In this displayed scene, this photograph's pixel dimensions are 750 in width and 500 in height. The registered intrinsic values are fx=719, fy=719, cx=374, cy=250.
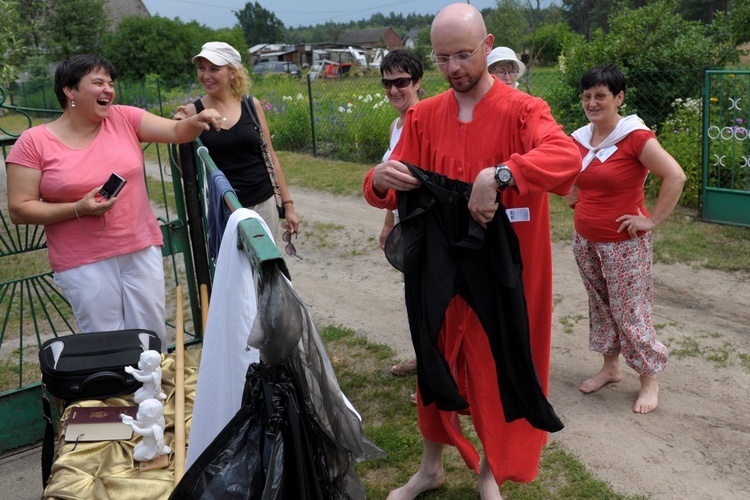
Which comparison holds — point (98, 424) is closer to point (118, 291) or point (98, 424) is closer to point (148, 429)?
point (148, 429)

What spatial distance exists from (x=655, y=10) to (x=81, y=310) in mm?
8649

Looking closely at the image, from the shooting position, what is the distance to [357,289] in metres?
6.48

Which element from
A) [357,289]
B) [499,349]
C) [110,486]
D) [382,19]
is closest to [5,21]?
[357,289]

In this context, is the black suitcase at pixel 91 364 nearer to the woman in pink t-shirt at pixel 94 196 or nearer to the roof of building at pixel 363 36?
the woman in pink t-shirt at pixel 94 196

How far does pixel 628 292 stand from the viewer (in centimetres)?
390

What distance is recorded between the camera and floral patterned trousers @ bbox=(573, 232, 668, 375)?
3900 mm

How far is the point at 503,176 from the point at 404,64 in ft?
6.12

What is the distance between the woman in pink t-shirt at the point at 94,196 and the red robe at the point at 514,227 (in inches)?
46.0

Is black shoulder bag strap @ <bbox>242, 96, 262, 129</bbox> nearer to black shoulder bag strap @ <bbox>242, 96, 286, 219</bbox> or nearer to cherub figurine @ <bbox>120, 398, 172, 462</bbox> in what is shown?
black shoulder bag strap @ <bbox>242, 96, 286, 219</bbox>

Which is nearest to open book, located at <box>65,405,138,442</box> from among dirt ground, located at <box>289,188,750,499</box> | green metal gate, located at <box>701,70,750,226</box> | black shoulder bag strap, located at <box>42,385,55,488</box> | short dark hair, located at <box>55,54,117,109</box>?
black shoulder bag strap, located at <box>42,385,55,488</box>

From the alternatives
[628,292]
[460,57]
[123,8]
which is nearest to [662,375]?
[628,292]

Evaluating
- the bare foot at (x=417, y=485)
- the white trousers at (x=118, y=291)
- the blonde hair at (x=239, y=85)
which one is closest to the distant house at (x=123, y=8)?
the blonde hair at (x=239, y=85)

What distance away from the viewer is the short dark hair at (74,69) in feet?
11.0

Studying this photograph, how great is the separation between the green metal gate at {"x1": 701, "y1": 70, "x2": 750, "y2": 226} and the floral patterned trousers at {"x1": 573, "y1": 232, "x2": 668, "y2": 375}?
4185 millimetres
